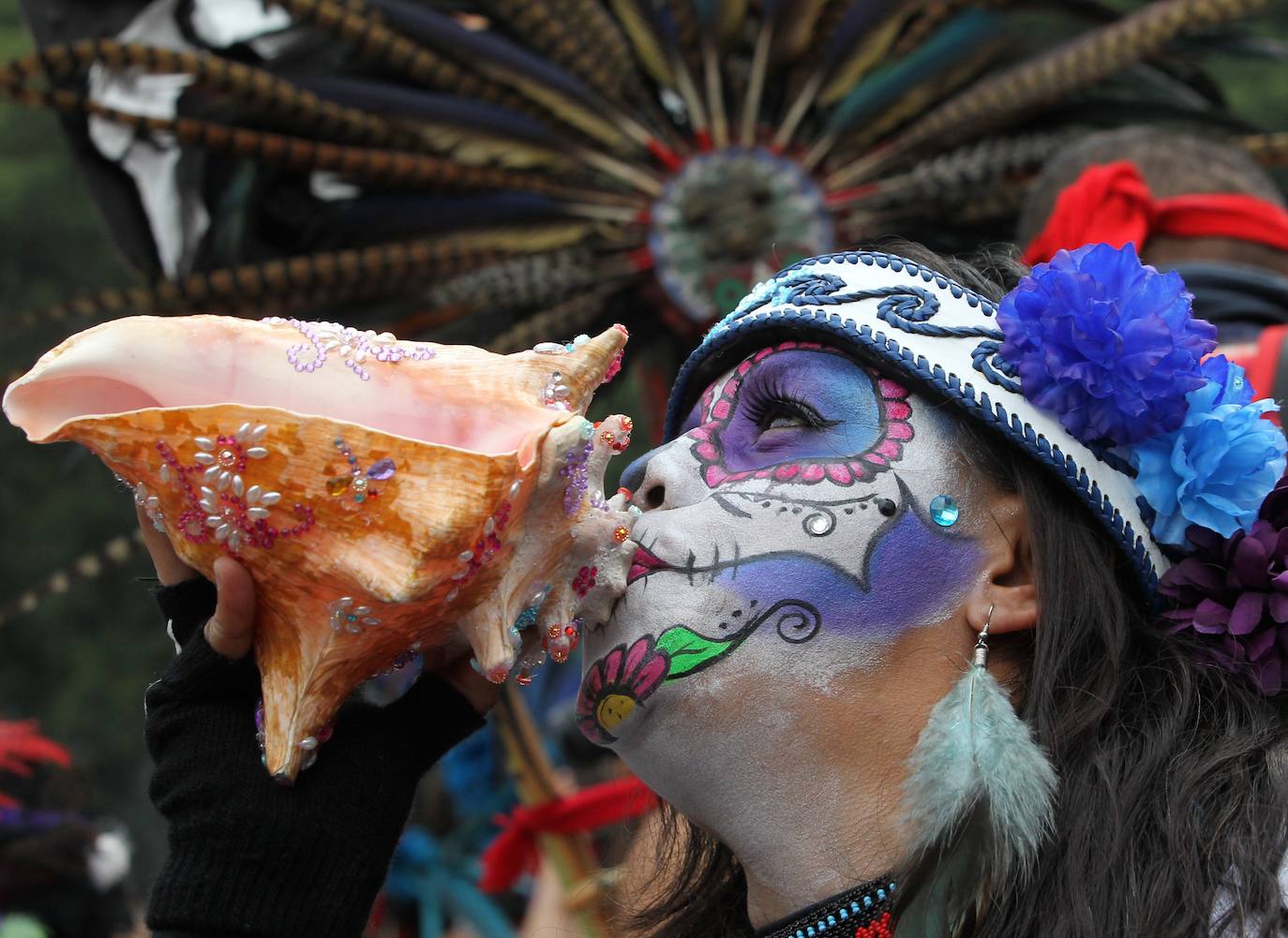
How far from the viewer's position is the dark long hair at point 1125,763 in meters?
2.04

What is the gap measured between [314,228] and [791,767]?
298 cm

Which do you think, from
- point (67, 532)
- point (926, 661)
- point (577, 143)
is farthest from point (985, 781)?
point (67, 532)

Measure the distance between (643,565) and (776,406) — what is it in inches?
13.9

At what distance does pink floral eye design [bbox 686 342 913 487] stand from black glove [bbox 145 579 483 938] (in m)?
0.62

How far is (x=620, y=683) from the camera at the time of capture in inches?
86.8

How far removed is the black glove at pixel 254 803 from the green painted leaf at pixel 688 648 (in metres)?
0.36

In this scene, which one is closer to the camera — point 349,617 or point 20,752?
point 349,617

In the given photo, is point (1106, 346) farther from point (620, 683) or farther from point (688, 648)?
point (620, 683)

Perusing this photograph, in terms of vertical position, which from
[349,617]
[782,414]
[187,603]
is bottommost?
[187,603]

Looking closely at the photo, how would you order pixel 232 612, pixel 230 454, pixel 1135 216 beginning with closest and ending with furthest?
pixel 230 454, pixel 232 612, pixel 1135 216

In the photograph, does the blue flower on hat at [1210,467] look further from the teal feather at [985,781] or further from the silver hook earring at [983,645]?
the teal feather at [985,781]

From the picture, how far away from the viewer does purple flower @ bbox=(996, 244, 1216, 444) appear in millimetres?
2266

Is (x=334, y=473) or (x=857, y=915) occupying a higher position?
(x=334, y=473)

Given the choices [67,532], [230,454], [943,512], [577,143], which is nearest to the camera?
[230,454]
